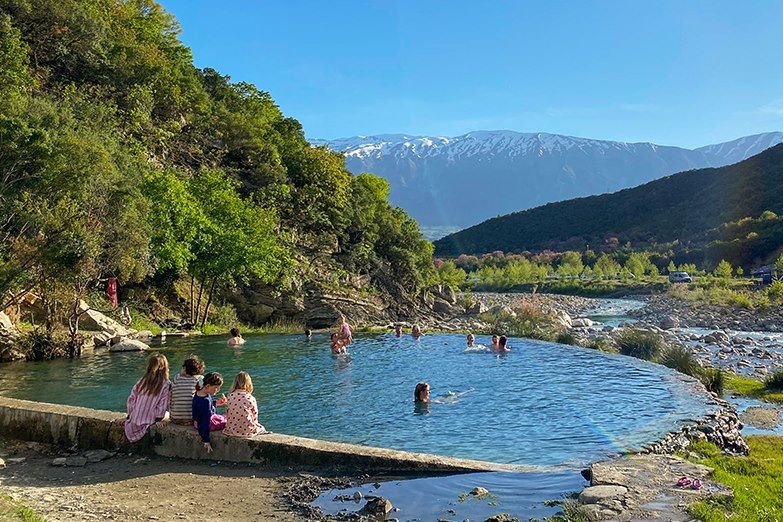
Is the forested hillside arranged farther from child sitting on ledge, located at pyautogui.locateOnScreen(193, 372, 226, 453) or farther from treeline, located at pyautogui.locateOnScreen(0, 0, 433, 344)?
child sitting on ledge, located at pyautogui.locateOnScreen(193, 372, 226, 453)

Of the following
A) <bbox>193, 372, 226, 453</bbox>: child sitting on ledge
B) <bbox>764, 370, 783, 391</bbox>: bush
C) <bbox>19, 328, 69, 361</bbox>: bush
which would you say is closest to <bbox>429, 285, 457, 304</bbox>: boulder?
<bbox>764, 370, 783, 391</bbox>: bush

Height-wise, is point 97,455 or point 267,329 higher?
point 267,329

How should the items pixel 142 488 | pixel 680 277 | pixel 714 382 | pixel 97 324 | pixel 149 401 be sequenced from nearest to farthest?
1. pixel 142 488
2. pixel 149 401
3. pixel 714 382
4. pixel 97 324
5. pixel 680 277

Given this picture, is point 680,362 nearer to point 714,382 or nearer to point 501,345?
point 714,382

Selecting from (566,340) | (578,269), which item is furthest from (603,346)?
(578,269)

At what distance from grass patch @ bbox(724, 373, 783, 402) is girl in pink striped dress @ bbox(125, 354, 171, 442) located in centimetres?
1778

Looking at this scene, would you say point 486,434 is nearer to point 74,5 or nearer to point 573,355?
point 573,355

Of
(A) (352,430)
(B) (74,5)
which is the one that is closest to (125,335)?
(A) (352,430)

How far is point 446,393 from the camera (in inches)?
703

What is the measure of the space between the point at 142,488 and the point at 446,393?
10.6m

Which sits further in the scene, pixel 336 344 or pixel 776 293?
pixel 776 293

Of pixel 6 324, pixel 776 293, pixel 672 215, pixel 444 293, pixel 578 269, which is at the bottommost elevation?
pixel 776 293

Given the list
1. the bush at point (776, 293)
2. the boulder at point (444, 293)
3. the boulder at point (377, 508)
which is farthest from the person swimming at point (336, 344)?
the bush at point (776, 293)

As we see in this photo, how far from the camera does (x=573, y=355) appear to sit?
24.8 metres
